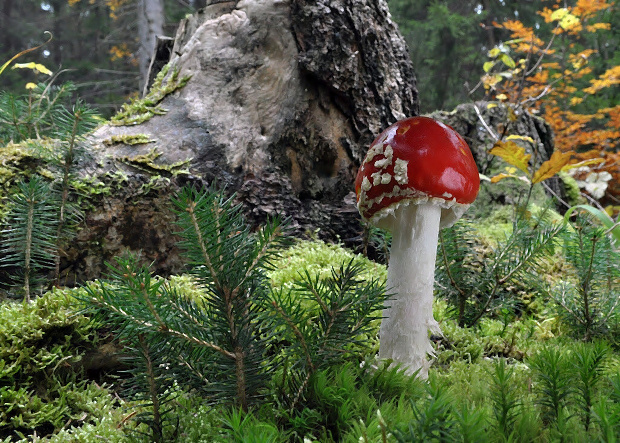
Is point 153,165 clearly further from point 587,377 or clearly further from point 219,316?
point 587,377

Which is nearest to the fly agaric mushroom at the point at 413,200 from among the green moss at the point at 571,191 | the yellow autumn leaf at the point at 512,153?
the yellow autumn leaf at the point at 512,153

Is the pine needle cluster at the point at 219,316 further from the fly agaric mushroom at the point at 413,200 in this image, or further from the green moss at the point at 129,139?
the green moss at the point at 129,139

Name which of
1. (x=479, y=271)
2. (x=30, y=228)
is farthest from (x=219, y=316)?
(x=479, y=271)

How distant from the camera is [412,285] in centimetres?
148

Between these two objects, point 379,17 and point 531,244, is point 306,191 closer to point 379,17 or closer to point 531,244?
point 379,17

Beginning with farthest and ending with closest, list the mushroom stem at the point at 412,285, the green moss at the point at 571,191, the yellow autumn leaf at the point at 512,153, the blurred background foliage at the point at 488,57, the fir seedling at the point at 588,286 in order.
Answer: the blurred background foliage at the point at 488,57 → the green moss at the point at 571,191 → the yellow autumn leaf at the point at 512,153 → the fir seedling at the point at 588,286 → the mushroom stem at the point at 412,285

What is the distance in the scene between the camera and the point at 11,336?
1470 mm

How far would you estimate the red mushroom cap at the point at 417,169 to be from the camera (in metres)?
1.35

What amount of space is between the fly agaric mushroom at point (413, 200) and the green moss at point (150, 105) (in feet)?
6.05

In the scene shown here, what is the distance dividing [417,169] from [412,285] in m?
0.40

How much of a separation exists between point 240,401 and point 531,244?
1193mm

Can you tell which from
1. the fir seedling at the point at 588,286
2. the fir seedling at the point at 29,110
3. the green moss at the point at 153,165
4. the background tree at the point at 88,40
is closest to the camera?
the fir seedling at the point at 588,286

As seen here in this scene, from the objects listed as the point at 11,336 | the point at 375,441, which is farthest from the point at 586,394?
the point at 11,336

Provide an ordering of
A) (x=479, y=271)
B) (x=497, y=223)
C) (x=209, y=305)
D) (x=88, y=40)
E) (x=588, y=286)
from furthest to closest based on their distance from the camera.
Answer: (x=88, y=40) → (x=497, y=223) → (x=479, y=271) → (x=588, y=286) → (x=209, y=305)
